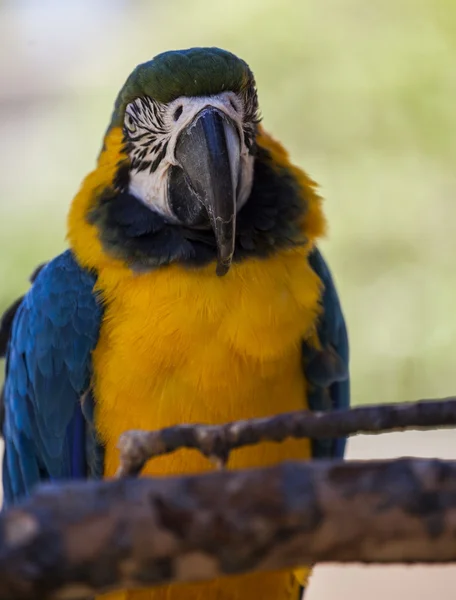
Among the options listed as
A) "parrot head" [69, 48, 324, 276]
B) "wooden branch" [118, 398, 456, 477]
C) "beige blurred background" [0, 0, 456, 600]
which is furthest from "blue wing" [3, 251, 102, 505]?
"beige blurred background" [0, 0, 456, 600]

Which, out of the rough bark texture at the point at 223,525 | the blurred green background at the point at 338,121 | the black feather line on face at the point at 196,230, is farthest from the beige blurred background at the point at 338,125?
the rough bark texture at the point at 223,525

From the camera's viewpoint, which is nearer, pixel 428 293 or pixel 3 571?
pixel 3 571

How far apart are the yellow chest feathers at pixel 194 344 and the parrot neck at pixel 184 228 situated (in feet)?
0.11

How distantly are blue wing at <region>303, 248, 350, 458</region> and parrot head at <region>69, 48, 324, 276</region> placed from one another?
0.22 metres

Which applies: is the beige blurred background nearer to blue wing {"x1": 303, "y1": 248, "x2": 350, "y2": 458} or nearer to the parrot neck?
blue wing {"x1": 303, "y1": 248, "x2": 350, "y2": 458}

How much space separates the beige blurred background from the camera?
4.48 meters

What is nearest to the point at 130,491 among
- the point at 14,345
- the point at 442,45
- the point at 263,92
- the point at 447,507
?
the point at 447,507

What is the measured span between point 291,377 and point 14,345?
0.76 m

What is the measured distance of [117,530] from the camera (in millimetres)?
695

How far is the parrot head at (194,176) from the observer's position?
1.84 m

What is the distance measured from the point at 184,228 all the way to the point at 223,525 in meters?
1.30

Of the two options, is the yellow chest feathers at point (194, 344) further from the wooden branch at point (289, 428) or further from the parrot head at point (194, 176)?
the wooden branch at point (289, 428)

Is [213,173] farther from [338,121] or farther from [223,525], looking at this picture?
[338,121]

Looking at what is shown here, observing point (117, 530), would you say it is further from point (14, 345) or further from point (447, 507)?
point (14, 345)
